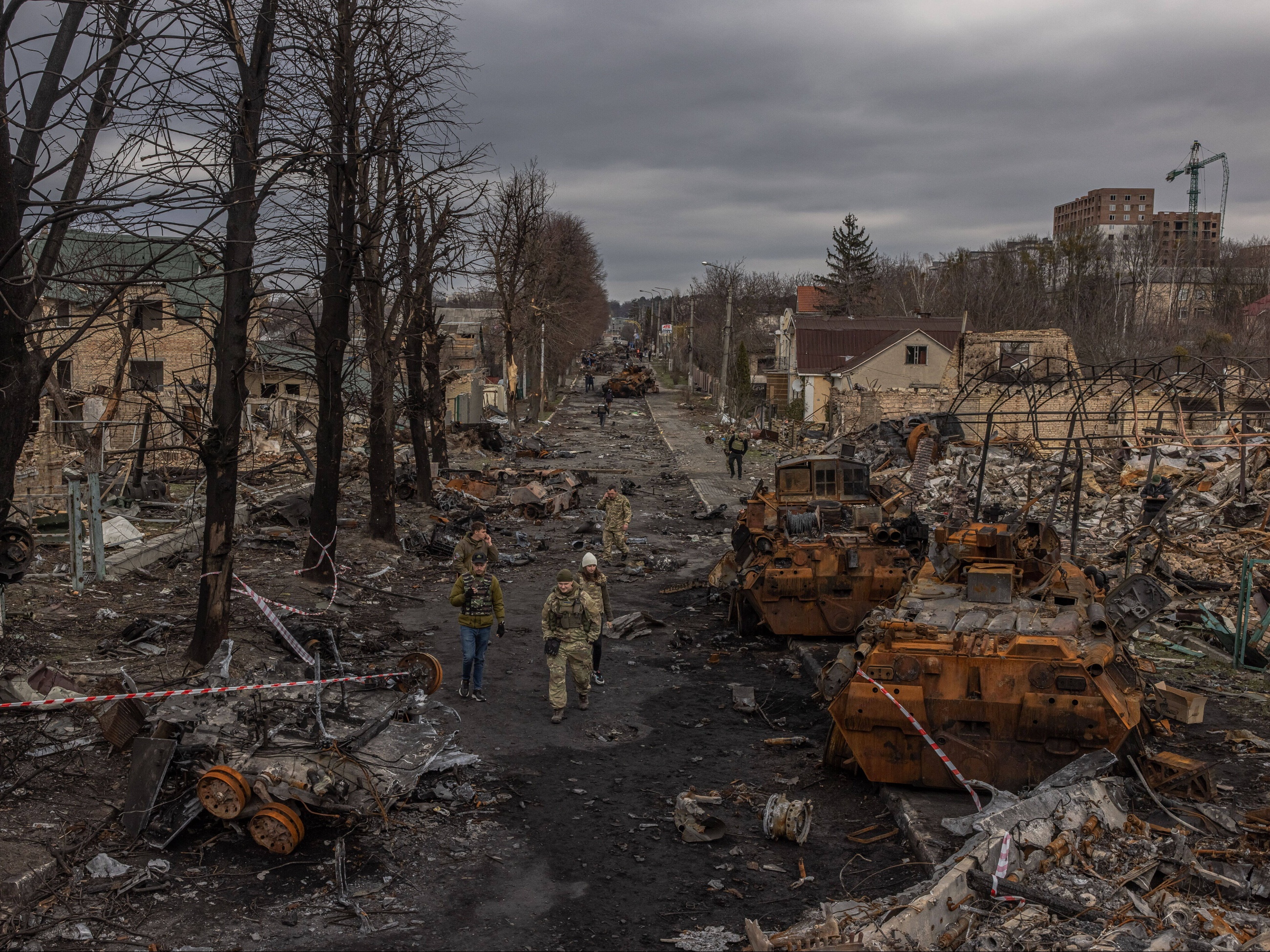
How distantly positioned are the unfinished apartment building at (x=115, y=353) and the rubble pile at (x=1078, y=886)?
16.1 ft

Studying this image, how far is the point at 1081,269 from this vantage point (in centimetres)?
6481

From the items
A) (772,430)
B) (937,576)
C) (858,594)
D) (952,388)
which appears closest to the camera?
(937,576)

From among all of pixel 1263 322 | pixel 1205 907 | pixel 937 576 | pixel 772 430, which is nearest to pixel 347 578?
pixel 937 576

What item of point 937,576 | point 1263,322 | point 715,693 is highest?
point 1263,322

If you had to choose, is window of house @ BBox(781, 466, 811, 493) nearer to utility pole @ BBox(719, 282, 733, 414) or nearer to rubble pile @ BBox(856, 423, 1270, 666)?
rubble pile @ BBox(856, 423, 1270, 666)

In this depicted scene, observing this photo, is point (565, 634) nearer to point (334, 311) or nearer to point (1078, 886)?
point (1078, 886)

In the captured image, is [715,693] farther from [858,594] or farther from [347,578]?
[347,578]

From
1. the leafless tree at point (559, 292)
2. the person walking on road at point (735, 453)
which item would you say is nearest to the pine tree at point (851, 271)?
the leafless tree at point (559, 292)

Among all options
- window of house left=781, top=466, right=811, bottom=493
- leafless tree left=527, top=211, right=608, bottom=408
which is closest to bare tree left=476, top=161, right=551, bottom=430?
leafless tree left=527, top=211, right=608, bottom=408

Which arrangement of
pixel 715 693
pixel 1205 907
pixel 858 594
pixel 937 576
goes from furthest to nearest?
pixel 858 594, pixel 715 693, pixel 937 576, pixel 1205 907

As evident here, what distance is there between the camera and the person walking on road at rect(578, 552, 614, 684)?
1123cm

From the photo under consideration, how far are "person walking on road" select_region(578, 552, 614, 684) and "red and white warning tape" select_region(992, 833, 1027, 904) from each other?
518cm

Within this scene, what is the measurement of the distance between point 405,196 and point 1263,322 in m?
55.1

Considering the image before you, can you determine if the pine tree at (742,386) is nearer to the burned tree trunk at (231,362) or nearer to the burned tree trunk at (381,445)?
the burned tree trunk at (381,445)
